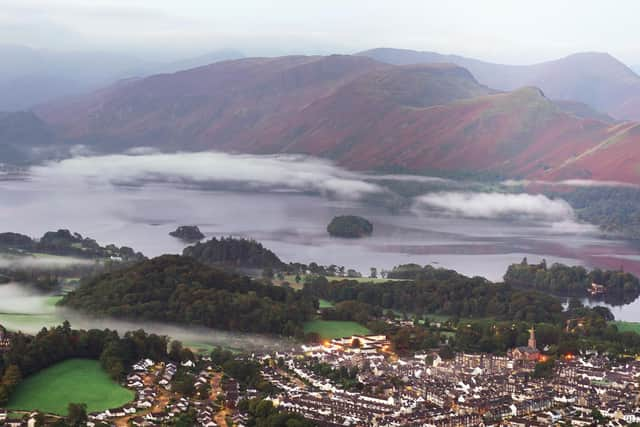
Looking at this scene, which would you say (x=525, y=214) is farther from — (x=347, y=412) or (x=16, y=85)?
(x=16, y=85)

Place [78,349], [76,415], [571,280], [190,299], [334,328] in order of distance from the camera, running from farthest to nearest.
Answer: [571,280] < [190,299] < [334,328] < [78,349] < [76,415]

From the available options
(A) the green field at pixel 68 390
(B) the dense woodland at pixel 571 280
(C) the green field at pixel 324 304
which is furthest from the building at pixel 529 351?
(B) the dense woodland at pixel 571 280

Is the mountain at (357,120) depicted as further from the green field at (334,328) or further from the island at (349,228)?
the green field at (334,328)

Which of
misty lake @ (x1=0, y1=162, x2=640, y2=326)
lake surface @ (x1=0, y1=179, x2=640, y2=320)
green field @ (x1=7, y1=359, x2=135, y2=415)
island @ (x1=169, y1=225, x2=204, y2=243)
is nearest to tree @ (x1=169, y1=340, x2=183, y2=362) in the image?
green field @ (x1=7, y1=359, x2=135, y2=415)

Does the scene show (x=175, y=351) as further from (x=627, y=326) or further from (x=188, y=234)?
(x=188, y=234)

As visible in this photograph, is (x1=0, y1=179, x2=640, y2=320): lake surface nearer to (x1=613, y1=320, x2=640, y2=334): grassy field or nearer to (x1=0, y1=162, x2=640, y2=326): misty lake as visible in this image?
(x1=0, y1=162, x2=640, y2=326): misty lake

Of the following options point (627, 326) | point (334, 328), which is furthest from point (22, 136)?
point (627, 326)
